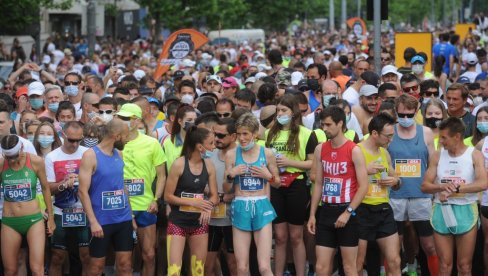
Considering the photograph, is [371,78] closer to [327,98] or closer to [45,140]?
[327,98]

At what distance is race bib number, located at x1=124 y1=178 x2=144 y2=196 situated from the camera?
1134 cm

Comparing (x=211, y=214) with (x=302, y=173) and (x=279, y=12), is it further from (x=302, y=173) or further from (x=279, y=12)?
(x=279, y=12)

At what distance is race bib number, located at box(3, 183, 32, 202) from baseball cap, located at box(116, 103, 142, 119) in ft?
4.25

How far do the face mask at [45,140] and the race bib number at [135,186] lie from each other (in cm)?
91

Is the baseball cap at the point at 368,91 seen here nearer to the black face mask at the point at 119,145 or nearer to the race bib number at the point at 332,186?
the race bib number at the point at 332,186

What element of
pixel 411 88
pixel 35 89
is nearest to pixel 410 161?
pixel 411 88

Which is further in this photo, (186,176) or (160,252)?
(160,252)

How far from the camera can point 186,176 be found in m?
10.7

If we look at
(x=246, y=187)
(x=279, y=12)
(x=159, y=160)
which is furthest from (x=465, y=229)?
(x=279, y=12)

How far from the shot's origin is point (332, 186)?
34.3 ft

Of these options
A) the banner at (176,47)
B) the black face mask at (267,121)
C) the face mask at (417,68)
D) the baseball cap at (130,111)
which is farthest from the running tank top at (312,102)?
the banner at (176,47)

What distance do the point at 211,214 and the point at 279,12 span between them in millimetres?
60624

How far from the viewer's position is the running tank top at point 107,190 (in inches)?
417

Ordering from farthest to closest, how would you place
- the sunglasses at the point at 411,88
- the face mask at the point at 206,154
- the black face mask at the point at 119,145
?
the sunglasses at the point at 411,88
the face mask at the point at 206,154
the black face mask at the point at 119,145
